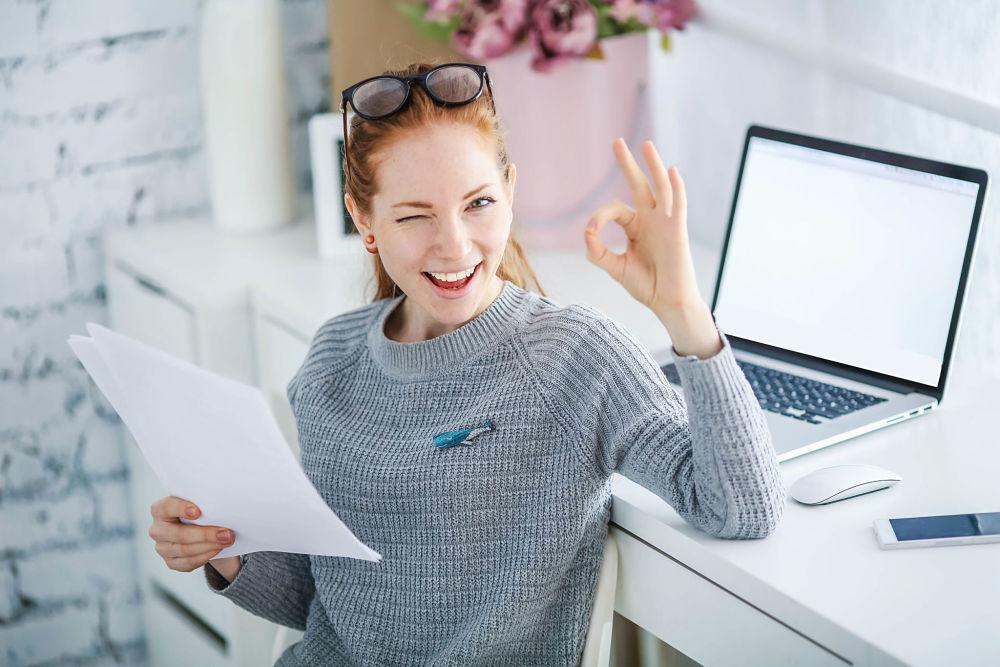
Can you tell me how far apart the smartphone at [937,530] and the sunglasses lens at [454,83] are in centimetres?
51

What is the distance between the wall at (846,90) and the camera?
1384 mm

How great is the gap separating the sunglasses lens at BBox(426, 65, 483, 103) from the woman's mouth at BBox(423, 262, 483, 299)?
15 centimetres

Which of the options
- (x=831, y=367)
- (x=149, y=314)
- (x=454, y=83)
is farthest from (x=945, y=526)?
(x=149, y=314)

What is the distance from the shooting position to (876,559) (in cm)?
98

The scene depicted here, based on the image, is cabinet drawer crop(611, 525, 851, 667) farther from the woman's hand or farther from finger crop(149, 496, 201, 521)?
finger crop(149, 496, 201, 521)

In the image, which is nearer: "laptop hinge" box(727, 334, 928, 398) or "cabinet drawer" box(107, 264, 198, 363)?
"laptop hinge" box(727, 334, 928, 398)

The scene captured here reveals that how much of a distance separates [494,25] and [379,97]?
592 millimetres

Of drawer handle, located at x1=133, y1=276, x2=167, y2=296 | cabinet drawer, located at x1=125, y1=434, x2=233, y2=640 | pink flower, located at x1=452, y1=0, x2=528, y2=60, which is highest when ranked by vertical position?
pink flower, located at x1=452, y1=0, x2=528, y2=60

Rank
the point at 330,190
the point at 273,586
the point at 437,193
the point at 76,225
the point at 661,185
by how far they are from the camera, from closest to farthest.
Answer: the point at 661,185 < the point at 437,193 < the point at 273,586 < the point at 330,190 < the point at 76,225

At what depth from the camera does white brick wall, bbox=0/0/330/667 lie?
71.9 inches

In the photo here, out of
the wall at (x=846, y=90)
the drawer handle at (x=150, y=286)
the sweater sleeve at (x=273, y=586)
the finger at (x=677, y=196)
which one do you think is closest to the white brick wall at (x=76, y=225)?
the drawer handle at (x=150, y=286)

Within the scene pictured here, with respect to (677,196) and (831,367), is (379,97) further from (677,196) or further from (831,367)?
(831,367)

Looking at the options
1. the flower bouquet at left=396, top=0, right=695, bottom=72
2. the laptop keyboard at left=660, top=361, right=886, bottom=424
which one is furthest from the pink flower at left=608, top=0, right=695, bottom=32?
the laptop keyboard at left=660, top=361, right=886, bottom=424

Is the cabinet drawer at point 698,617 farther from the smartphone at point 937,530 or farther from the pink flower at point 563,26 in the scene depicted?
the pink flower at point 563,26
